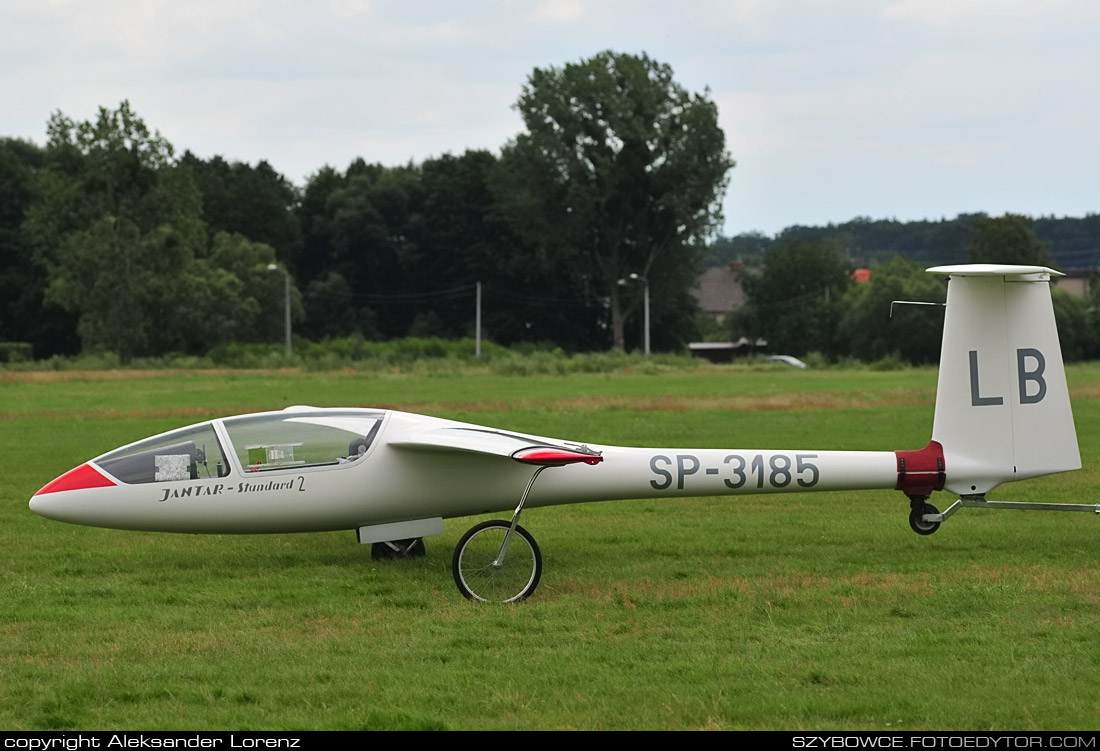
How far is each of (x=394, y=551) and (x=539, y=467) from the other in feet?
6.12

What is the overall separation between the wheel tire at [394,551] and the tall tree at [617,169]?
8119 cm

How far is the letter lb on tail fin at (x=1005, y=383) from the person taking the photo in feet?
35.2

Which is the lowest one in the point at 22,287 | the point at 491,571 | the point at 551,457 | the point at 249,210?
the point at 491,571

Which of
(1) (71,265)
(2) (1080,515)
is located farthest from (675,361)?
(2) (1080,515)

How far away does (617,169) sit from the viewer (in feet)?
302

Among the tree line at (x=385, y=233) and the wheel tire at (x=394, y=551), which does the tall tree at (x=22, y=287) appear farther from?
the wheel tire at (x=394, y=551)

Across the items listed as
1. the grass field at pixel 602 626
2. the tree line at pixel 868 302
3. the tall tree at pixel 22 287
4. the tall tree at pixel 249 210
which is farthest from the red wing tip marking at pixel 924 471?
the tall tree at pixel 249 210

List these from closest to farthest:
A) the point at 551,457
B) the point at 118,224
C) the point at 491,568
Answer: the point at 551,457 → the point at 491,568 → the point at 118,224

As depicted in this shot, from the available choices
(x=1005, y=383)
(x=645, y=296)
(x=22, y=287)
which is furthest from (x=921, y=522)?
(x=22, y=287)

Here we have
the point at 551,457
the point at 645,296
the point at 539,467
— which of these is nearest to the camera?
the point at 551,457

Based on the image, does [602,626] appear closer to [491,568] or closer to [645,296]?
[491,568]

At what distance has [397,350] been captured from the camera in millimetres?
Answer: 81562

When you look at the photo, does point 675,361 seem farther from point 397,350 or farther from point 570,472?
point 570,472

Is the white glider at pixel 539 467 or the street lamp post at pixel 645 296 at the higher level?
the street lamp post at pixel 645 296
